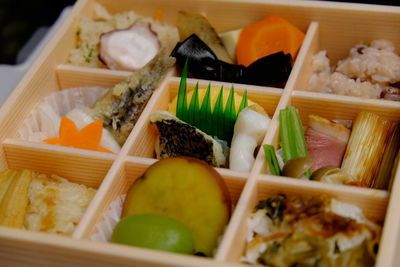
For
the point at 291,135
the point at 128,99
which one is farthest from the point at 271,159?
the point at 128,99

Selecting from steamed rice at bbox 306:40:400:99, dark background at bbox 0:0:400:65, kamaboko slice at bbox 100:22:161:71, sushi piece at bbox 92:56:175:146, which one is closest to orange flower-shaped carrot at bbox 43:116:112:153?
sushi piece at bbox 92:56:175:146

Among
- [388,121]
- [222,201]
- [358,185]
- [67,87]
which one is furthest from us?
[67,87]

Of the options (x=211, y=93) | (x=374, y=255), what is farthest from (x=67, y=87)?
(x=374, y=255)

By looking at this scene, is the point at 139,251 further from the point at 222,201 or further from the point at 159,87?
the point at 159,87

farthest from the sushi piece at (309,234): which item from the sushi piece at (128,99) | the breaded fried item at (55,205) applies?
the sushi piece at (128,99)

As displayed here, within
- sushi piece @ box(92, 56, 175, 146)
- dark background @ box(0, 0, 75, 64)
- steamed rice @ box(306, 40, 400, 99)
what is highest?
steamed rice @ box(306, 40, 400, 99)

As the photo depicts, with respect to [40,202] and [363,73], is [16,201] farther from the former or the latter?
[363,73]

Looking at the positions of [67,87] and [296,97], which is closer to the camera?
[296,97]

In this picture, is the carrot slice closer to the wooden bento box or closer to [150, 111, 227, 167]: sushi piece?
the wooden bento box
